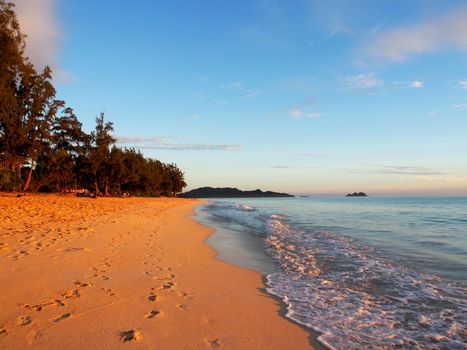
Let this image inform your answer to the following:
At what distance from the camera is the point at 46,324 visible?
168 inches

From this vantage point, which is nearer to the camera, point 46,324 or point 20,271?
point 46,324

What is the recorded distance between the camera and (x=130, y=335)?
4137 mm

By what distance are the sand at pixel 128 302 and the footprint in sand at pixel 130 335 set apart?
0.01m

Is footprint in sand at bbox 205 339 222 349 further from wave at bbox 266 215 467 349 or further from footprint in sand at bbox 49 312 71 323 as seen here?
footprint in sand at bbox 49 312 71 323

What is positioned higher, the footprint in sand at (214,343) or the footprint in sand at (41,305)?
the footprint in sand at (41,305)

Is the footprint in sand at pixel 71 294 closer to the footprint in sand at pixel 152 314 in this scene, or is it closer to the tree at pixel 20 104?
the footprint in sand at pixel 152 314

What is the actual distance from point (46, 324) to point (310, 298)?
474 centimetres

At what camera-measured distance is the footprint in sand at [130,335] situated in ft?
13.2

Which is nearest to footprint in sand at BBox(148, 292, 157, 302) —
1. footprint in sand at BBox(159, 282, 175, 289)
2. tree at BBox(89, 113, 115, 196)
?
footprint in sand at BBox(159, 282, 175, 289)

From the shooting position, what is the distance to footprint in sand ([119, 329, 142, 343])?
4.02m

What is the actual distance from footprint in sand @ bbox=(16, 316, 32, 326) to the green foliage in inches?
842

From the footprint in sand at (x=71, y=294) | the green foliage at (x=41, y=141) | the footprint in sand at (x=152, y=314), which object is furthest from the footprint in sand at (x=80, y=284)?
the green foliage at (x=41, y=141)

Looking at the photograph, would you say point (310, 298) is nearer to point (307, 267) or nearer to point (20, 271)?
point (307, 267)

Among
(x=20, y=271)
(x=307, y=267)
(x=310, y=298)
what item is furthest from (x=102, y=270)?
(x=307, y=267)
